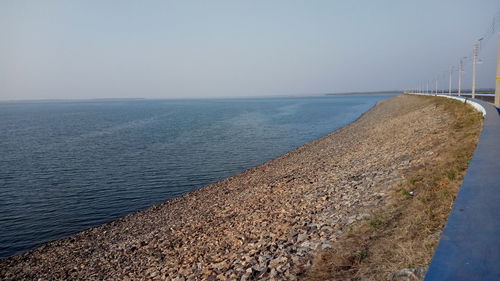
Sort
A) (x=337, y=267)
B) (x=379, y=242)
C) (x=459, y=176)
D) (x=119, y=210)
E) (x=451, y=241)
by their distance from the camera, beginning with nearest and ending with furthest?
(x=451, y=241), (x=337, y=267), (x=379, y=242), (x=459, y=176), (x=119, y=210)

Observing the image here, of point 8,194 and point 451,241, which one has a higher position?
point 451,241

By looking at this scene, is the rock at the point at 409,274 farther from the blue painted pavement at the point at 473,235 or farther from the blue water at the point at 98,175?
the blue water at the point at 98,175

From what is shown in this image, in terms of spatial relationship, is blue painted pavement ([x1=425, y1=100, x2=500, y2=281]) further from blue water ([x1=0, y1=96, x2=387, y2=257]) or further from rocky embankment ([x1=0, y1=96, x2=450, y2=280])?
blue water ([x1=0, y1=96, x2=387, y2=257])

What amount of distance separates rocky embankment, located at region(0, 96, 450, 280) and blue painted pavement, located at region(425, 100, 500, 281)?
385cm

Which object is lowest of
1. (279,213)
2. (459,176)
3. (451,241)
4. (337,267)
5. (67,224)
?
(67,224)

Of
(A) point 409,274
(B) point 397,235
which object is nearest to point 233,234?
(B) point 397,235

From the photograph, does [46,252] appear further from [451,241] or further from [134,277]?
[451,241]

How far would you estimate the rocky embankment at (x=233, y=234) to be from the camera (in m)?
9.09

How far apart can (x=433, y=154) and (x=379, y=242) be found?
9.50 metres

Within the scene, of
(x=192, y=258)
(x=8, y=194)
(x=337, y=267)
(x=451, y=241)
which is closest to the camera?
(x=451, y=241)

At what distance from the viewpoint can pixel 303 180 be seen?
1853 cm

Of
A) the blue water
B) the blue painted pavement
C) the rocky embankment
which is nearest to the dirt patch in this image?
the rocky embankment

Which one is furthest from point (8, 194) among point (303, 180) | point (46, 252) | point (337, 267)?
point (337, 267)

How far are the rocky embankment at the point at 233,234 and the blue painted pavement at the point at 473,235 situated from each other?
3.85 m
